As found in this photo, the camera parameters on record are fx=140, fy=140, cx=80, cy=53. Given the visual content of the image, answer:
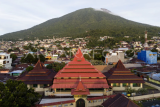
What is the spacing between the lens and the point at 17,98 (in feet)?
43.2

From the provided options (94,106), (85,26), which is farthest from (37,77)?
(85,26)

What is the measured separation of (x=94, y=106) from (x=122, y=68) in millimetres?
9538

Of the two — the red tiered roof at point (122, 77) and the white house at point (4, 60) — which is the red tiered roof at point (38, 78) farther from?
the white house at point (4, 60)

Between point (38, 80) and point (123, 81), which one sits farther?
point (38, 80)

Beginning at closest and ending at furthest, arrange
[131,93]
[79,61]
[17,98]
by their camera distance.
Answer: [17,98], [131,93], [79,61]

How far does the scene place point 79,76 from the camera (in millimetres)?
19875

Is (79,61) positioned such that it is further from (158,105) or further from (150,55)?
(150,55)

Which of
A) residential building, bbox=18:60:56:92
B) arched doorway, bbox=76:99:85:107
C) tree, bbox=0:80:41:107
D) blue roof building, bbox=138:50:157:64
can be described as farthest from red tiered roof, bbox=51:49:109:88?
blue roof building, bbox=138:50:157:64

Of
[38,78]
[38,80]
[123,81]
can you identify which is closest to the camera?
[123,81]

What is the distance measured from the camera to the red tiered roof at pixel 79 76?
63.8ft

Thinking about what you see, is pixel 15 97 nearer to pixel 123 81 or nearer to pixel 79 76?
pixel 79 76

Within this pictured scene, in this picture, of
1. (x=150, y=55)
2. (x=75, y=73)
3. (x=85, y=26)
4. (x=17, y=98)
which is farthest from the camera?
(x=85, y=26)

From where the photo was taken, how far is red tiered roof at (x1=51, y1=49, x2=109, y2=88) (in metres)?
19.4

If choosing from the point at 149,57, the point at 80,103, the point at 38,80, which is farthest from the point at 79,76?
the point at 149,57
